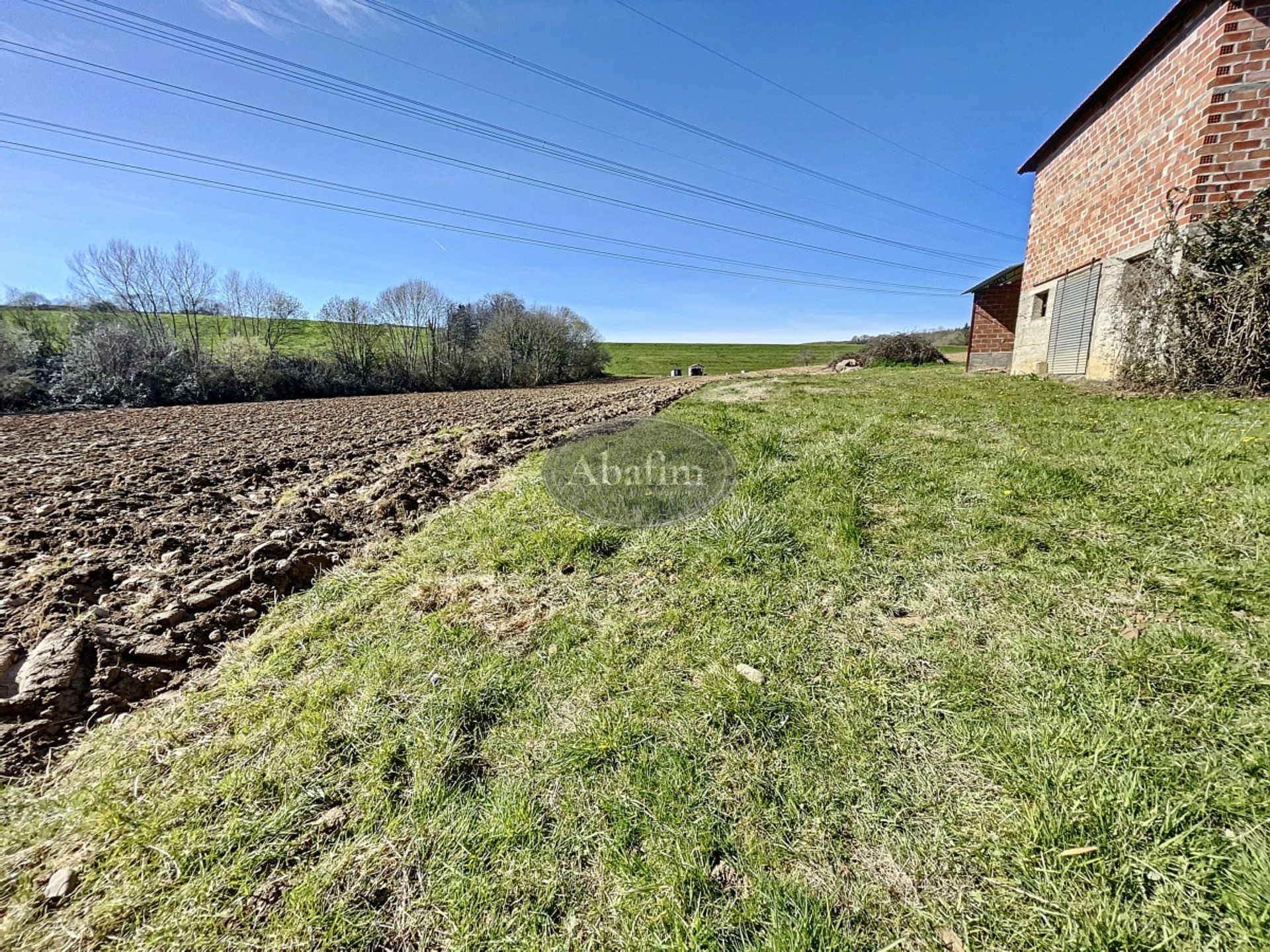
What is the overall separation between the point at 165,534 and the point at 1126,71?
50.8ft

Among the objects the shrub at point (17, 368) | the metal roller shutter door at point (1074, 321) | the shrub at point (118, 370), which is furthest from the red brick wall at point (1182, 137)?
the shrub at point (17, 368)

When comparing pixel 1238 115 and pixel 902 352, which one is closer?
pixel 1238 115

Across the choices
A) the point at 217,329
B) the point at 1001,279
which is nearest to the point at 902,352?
the point at 1001,279

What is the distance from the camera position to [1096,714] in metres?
1.55

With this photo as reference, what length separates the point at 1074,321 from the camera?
9.63 metres

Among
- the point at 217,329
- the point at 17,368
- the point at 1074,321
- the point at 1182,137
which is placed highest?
the point at 1182,137

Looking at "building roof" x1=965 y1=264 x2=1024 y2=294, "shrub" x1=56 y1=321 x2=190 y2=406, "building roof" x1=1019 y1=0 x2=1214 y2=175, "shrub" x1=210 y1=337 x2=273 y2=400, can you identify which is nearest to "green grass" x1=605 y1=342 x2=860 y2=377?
"building roof" x1=965 y1=264 x2=1024 y2=294

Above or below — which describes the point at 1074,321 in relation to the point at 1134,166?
below

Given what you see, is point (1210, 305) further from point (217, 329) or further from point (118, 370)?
point (217, 329)

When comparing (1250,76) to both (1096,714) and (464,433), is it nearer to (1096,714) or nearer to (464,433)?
(1096,714)

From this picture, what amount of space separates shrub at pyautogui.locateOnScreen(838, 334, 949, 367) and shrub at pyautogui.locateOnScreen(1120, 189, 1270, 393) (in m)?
17.3

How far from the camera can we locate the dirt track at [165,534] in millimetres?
2131

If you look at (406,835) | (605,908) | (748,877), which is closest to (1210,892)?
(748,877)

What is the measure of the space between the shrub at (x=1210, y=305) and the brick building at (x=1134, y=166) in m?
0.49
